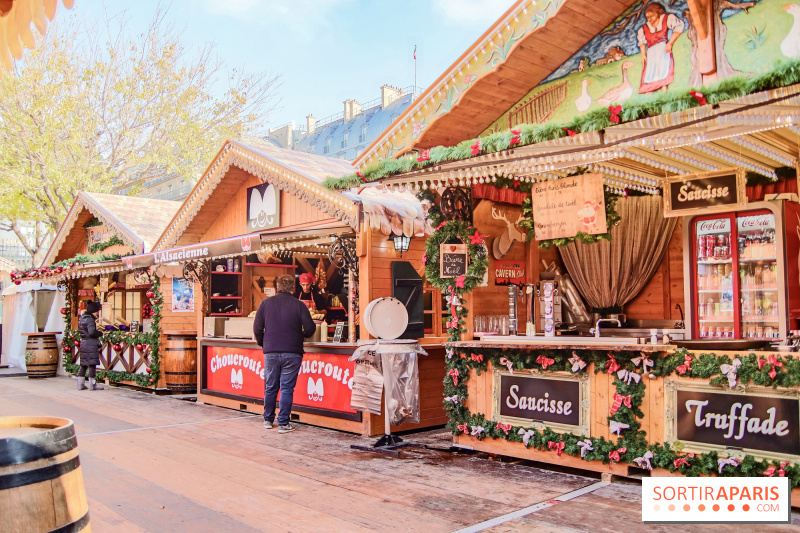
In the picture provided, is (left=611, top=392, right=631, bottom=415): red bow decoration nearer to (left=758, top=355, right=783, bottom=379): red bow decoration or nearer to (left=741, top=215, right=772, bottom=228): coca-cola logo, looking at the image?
(left=758, top=355, right=783, bottom=379): red bow decoration

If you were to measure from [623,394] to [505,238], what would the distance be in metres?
2.38

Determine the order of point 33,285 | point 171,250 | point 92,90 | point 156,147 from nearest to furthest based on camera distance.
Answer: point 171,250 < point 33,285 < point 92,90 < point 156,147

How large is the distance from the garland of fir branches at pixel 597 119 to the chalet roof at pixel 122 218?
25.5ft

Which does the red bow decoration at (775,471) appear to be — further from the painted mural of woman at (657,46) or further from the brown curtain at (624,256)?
the brown curtain at (624,256)

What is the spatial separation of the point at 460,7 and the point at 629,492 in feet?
240

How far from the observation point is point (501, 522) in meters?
4.12

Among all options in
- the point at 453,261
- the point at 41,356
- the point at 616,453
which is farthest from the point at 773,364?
the point at 41,356

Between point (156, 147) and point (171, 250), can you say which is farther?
point (156, 147)

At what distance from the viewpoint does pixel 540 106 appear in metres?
5.86

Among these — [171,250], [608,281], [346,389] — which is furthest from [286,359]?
[608,281]

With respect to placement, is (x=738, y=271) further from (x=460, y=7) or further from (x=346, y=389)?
(x=460, y=7)

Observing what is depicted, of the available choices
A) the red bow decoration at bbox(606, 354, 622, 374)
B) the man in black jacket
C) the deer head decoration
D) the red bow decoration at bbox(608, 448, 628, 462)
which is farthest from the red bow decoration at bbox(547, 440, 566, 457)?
the man in black jacket

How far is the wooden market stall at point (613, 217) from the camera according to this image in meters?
4.38

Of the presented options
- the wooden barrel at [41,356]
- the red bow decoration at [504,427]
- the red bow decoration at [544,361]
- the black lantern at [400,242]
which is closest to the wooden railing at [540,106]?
the black lantern at [400,242]
